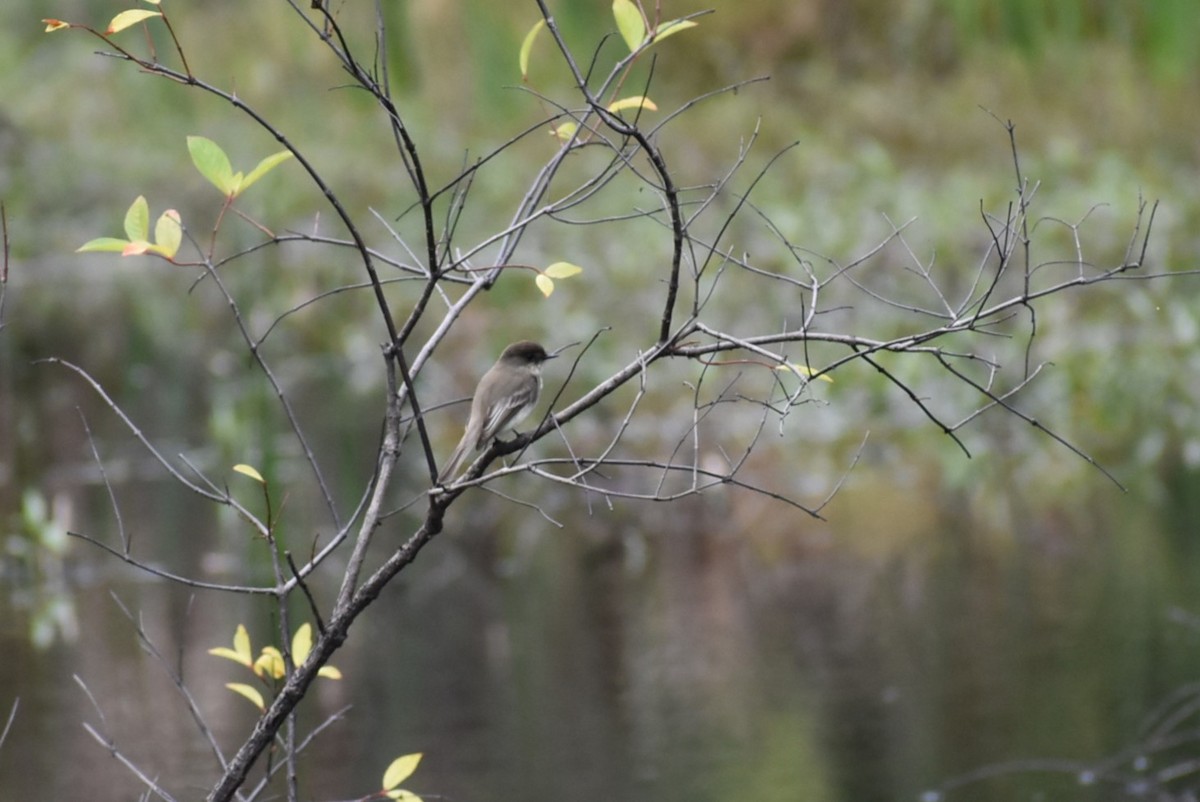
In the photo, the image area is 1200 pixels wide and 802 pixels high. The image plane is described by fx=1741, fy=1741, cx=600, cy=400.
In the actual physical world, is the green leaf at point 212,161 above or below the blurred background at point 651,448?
below

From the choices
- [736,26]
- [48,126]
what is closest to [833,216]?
[736,26]

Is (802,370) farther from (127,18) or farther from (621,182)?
(621,182)

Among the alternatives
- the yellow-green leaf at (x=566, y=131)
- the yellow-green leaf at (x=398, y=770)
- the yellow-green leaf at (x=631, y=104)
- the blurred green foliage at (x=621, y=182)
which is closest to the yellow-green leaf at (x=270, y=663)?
the yellow-green leaf at (x=398, y=770)

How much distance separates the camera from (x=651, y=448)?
10.2 metres

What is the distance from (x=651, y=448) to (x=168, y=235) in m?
7.58

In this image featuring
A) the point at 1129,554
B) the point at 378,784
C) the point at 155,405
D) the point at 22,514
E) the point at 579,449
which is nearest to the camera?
the point at 378,784

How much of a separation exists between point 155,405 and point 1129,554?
22.3 ft

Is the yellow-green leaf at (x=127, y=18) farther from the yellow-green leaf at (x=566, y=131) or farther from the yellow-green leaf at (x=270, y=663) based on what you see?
the yellow-green leaf at (x=270, y=663)

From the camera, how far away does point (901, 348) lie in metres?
2.88

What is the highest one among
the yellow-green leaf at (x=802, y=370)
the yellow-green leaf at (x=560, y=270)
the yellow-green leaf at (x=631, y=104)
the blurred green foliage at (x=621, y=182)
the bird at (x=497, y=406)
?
the blurred green foliage at (x=621, y=182)

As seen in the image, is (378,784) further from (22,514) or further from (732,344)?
(22,514)

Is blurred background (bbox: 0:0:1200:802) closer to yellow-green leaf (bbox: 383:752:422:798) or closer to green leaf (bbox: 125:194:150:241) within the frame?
green leaf (bbox: 125:194:150:241)

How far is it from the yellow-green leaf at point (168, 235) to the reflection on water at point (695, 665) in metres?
3.09

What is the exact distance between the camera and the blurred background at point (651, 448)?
5969 mm
